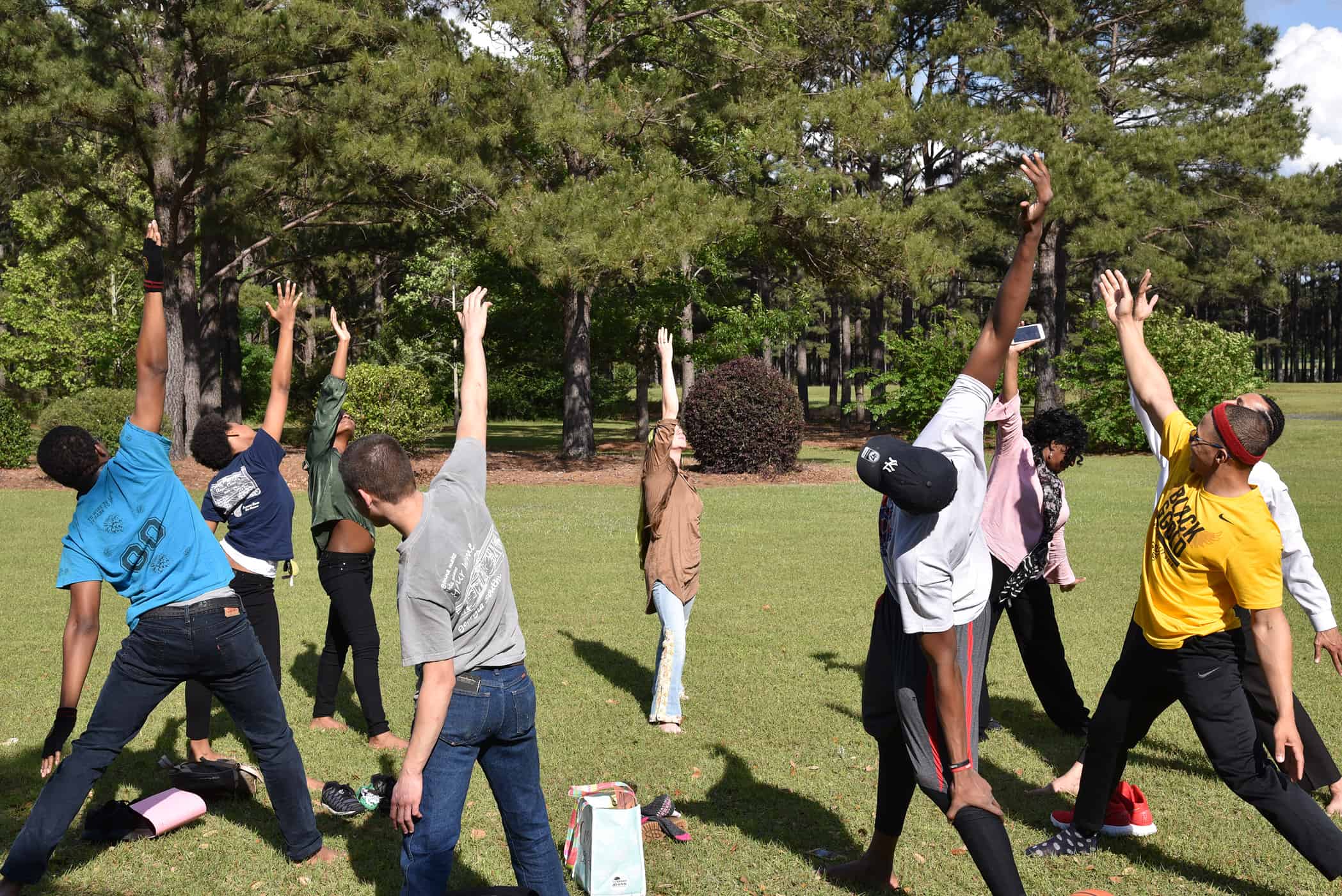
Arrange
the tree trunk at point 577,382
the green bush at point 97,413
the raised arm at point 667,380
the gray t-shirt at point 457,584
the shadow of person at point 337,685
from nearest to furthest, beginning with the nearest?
the gray t-shirt at point 457,584
the raised arm at point 667,380
the shadow of person at point 337,685
the green bush at point 97,413
the tree trunk at point 577,382

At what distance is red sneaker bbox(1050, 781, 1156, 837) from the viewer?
191 inches

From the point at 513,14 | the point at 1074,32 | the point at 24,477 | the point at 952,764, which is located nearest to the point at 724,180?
the point at 513,14

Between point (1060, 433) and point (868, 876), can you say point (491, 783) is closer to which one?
point (868, 876)

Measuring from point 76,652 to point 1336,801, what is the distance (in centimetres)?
554

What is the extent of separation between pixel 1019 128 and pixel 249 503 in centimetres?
2602

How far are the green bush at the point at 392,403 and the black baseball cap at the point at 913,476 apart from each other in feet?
65.1

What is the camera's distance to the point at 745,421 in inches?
832

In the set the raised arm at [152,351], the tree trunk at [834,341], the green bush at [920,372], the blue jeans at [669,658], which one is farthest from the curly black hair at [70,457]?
the tree trunk at [834,341]

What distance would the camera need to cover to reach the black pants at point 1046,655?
6.24m

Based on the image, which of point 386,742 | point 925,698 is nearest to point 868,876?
point 925,698

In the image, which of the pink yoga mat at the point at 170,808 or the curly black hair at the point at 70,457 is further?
the pink yoga mat at the point at 170,808

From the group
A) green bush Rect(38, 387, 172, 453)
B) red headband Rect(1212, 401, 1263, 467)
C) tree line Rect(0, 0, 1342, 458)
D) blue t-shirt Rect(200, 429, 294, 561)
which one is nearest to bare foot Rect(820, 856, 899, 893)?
red headband Rect(1212, 401, 1263, 467)

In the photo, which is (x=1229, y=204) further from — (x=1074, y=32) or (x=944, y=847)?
(x=944, y=847)

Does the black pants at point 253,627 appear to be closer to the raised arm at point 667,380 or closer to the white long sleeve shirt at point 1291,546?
the raised arm at point 667,380
